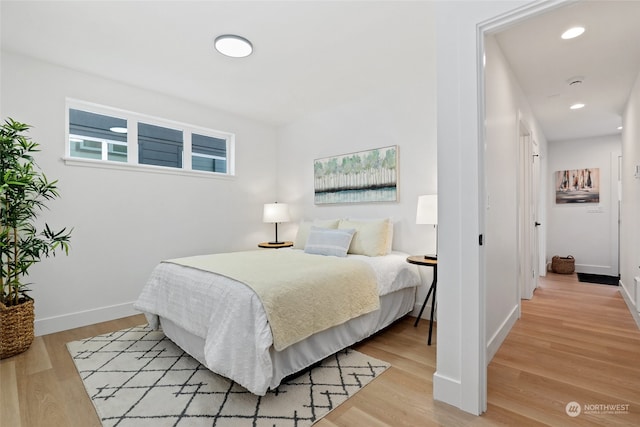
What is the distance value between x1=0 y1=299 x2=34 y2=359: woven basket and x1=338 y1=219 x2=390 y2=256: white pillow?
281 centimetres

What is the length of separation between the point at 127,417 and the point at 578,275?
20.8ft

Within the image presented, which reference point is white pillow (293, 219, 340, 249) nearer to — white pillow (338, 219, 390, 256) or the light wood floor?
white pillow (338, 219, 390, 256)

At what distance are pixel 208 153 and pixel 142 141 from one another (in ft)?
2.70

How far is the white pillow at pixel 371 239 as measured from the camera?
3.12 meters

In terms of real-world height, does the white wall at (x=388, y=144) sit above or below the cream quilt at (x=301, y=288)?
above

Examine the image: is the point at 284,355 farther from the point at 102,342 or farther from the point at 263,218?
the point at 263,218

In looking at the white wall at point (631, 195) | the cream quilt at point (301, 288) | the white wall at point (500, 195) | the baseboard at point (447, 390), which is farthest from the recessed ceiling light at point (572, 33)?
the baseboard at point (447, 390)

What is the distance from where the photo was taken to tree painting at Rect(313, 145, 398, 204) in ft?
11.5

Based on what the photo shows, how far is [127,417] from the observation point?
1648 mm

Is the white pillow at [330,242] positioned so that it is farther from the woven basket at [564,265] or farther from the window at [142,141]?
the woven basket at [564,265]

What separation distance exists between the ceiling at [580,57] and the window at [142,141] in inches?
135

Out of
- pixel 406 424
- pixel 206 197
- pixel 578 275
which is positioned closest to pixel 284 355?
pixel 406 424

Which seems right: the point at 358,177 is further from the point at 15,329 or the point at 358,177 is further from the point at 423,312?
the point at 15,329

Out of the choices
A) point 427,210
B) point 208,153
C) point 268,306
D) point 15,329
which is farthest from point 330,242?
point 15,329
